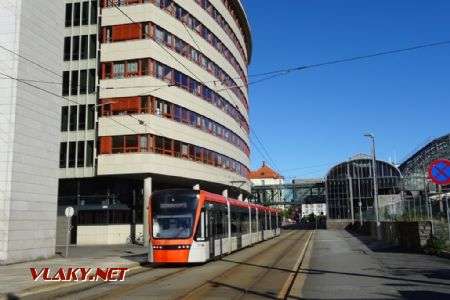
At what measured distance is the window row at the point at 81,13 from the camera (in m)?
40.2

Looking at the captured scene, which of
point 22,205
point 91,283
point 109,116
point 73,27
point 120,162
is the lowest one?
point 91,283

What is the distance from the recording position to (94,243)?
38.8 metres

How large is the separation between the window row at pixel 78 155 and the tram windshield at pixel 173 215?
790 inches

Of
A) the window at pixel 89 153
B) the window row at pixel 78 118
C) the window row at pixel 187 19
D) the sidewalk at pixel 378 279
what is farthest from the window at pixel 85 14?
the sidewalk at pixel 378 279

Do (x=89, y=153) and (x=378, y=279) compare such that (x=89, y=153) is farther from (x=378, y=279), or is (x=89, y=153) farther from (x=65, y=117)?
(x=378, y=279)

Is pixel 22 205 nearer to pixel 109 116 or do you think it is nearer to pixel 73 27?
pixel 109 116

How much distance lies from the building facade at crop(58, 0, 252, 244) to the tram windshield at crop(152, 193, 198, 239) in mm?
16524

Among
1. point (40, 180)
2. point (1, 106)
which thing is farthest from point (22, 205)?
point (1, 106)

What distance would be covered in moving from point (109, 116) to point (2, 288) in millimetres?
25065

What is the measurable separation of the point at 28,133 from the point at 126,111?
49.0 feet

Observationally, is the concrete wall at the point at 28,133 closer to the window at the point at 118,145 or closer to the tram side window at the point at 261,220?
the window at the point at 118,145

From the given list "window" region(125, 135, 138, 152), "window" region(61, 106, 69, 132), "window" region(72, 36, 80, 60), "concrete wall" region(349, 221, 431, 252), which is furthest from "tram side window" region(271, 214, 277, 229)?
"window" region(72, 36, 80, 60)

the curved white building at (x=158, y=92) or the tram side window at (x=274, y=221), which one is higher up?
the curved white building at (x=158, y=92)

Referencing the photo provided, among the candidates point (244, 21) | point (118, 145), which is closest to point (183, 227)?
point (118, 145)
